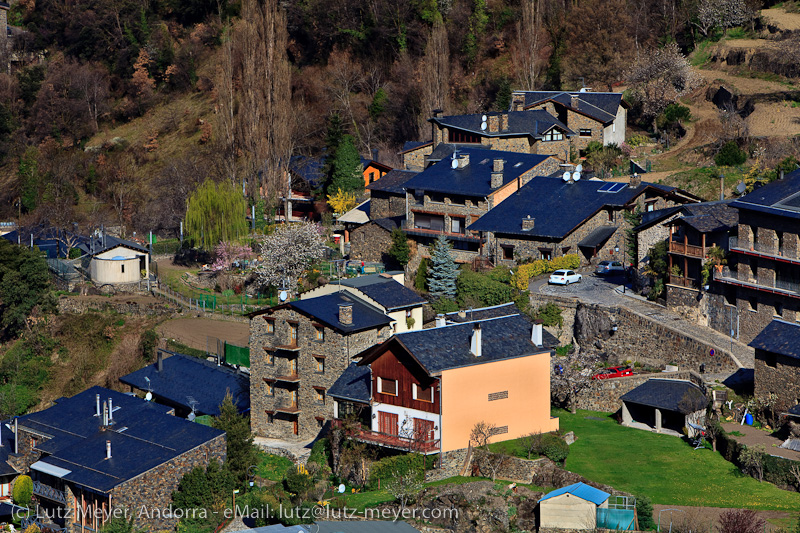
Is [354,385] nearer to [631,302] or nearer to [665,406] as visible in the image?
[665,406]

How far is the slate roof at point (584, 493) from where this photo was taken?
110 feet

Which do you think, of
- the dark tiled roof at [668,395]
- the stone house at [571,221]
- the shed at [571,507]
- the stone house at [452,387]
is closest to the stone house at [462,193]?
the stone house at [571,221]

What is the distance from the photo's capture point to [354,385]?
42219mm

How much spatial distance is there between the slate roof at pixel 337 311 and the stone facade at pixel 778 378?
14137 millimetres

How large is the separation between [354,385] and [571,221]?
61.7 ft

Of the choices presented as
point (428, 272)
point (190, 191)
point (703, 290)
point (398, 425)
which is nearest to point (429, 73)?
point (190, 191)

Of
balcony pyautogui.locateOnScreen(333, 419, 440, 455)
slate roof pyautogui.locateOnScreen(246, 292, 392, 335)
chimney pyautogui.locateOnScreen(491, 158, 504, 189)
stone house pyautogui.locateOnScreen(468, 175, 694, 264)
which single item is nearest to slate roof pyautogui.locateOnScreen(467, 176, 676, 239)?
stone house pyautogui.locateOnScreen(468, 175, 694, 264)

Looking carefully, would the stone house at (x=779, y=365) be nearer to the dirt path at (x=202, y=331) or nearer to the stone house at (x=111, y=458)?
the stone house at (x=111, y=458)

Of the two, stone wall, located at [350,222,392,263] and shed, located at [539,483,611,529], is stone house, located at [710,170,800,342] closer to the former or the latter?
shed, located at [539,483,611,529]

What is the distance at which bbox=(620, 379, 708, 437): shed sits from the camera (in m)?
40.3

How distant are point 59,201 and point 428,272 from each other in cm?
3864

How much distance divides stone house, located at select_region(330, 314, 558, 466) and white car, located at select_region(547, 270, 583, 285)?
11.8 meters

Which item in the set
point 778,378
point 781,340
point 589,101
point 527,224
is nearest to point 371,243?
point 527,224

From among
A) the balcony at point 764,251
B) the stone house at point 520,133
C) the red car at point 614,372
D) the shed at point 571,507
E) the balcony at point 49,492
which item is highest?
the stone house at point 520,133
